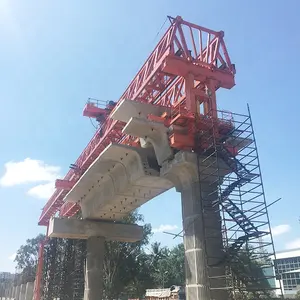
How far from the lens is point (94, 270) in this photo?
22750mm

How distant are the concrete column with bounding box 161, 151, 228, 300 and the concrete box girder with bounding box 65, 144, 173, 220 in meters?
2.07

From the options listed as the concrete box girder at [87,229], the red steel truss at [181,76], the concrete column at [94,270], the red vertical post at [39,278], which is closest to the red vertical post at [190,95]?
the red steel truss at [181,76]

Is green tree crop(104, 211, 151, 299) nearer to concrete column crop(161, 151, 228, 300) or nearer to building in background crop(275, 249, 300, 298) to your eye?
building in background crop(275, 249, 300, 298)

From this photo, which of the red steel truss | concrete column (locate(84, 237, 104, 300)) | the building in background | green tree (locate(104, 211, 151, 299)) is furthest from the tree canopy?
the building in background

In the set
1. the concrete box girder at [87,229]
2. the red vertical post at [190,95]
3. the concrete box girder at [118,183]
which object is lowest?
the concrete box girder at [87,229]

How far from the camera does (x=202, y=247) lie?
1179 centimetres

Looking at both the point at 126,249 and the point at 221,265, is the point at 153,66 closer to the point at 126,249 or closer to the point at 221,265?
the point at 221,265

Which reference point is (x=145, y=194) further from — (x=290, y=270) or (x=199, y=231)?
(x=290, y=270)

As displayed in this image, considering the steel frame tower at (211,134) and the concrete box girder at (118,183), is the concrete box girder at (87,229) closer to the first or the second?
the concrete box girder at (118,183)

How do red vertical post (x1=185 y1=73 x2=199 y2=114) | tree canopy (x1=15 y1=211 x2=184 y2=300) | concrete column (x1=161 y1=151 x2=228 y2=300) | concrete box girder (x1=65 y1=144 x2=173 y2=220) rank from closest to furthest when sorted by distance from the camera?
concrete column (x1=161 y1=151 x2=228 y2=300) < red vertical post (x1=185 y1=73 x2=199 y2=114) < concrete box girder (x1=65 y1=144 x2=173 y2=220) < tree canopy (x1=15 y1=211 x2=184 y2=300)

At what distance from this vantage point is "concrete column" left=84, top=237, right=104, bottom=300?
2214 cm

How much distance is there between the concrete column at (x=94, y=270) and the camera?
72.6 feet

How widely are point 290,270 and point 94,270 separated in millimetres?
41982

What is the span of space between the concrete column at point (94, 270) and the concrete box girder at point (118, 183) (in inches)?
73.3
